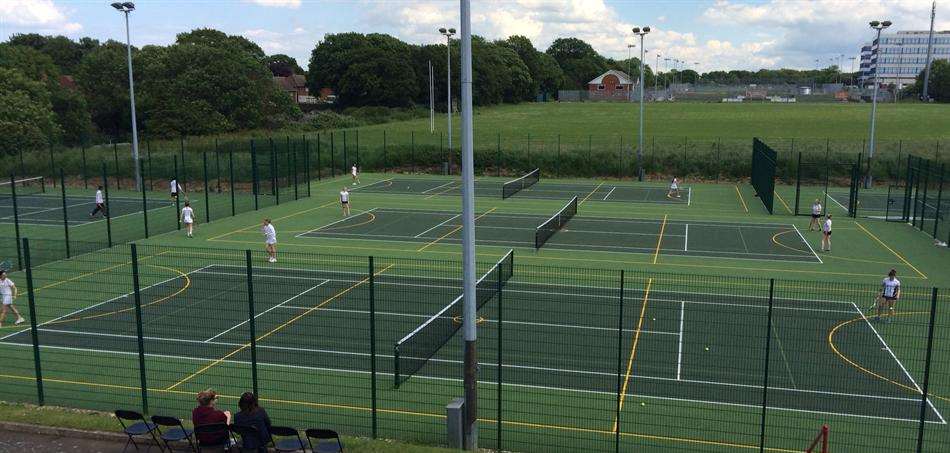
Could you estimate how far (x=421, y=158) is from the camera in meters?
58.5

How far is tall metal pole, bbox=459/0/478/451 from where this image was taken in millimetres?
9859

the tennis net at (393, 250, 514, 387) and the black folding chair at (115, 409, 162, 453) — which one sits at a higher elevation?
the black folding chair at (115, 409, 162, 453)

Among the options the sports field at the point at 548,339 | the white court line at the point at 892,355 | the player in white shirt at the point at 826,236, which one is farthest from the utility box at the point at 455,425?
the player in white shirt at the point at 826,236

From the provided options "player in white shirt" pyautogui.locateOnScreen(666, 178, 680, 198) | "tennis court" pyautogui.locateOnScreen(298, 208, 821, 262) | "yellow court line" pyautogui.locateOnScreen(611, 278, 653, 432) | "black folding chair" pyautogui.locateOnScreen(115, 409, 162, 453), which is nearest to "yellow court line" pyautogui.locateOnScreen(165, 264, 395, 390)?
"black folding chair" pyautogui.locateOnScreen(115, 409, 162, 453)

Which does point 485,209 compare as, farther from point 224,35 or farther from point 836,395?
point 224,35

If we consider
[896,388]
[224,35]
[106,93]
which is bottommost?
[896,388]

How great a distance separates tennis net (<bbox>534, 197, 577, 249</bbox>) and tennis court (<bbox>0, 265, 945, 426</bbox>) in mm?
5947

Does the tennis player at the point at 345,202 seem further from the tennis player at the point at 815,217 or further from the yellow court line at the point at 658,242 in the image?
the tennis player at the point at 815,217

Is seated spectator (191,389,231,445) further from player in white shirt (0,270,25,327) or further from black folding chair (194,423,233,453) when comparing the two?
player in white shirt (0,270,25,327)

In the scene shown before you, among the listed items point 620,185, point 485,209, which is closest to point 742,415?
point 485,209

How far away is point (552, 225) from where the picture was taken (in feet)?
103

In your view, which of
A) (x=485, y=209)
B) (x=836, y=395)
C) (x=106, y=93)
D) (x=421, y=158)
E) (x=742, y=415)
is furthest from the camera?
(x=106, y=93)

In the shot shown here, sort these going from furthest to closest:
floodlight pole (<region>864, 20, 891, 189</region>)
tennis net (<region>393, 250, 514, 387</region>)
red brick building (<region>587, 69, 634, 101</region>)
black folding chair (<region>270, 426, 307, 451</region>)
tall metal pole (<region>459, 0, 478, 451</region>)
→ red brick building (<region>587, 69, 634, 101</region>), floodlight pole (<region>864, 20, 891, 189</region>), tennis net (<region>393, 250, 514, 387</region>), black folding chair (<region>270, 426, 307, 451</region>), tall metal pole (<region>459, 0, 478, 451</region>)

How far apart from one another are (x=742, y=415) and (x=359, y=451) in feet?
22.6
